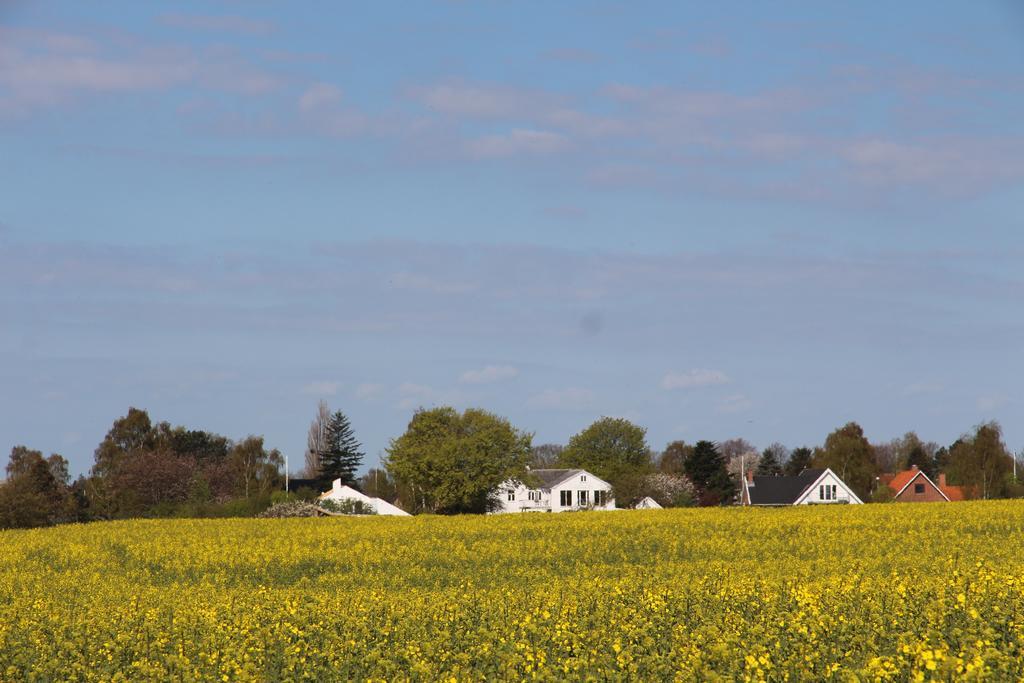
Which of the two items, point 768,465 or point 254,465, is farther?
point 768,465

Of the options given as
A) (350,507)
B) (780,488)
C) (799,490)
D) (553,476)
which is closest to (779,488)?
(780,488)

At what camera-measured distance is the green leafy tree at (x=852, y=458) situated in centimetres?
13438

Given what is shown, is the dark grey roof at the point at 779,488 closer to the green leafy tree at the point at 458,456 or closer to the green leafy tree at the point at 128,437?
the green leafy tree at the point at 458,456

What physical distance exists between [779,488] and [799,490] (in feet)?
9.77

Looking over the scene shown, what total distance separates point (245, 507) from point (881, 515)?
42.4m

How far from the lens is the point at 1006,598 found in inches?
711

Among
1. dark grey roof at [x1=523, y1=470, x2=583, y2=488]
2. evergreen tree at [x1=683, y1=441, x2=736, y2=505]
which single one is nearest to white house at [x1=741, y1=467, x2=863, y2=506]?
evergreen tree at [x1=683, y1=441, x2=736, y2=505]

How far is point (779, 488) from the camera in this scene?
124812 millimetres

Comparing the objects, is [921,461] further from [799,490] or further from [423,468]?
[423,468]

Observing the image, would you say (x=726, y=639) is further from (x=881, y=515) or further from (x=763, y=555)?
(x=881, y=515)

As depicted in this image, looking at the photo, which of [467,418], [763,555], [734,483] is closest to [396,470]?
[467,418]

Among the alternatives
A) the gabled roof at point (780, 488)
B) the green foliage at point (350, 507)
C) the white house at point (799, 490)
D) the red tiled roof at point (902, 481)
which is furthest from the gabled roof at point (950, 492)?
the green foliage at point (350, 507)

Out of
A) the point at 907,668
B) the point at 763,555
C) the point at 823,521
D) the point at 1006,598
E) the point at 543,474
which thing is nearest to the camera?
the point at 907,668

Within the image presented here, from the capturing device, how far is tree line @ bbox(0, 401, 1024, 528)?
100 metres
